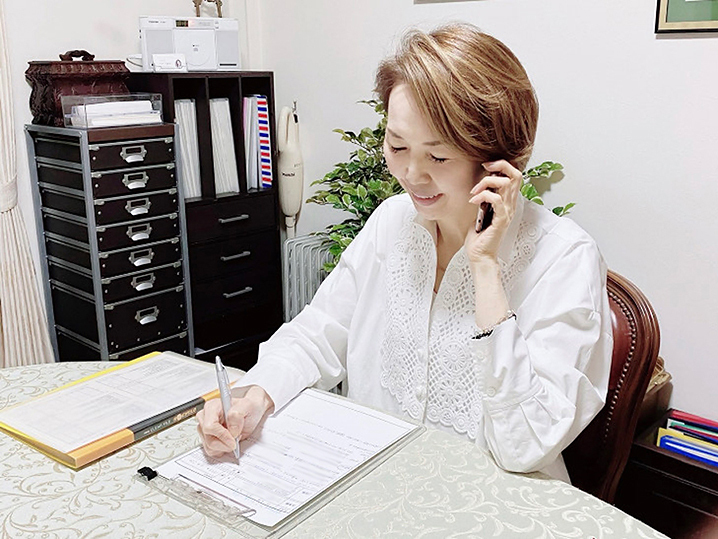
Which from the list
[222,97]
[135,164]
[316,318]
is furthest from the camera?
[222,97]

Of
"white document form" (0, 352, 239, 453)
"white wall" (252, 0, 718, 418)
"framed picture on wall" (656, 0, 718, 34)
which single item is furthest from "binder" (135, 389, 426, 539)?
"framed picture on wall" (656, 0, 718, 34)

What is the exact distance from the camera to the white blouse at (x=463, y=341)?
1.11 m

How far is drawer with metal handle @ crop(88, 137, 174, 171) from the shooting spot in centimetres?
241

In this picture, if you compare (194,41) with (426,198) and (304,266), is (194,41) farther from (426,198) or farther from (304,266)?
(426,198)

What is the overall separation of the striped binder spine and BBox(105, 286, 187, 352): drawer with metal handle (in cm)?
62

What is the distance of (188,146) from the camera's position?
2.80 meters

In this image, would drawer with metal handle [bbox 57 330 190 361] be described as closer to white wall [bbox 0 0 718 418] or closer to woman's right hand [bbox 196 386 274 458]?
white wall [bbox 0 0 718 418]

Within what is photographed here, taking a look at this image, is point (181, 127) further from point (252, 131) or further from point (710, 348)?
point (710, 348)

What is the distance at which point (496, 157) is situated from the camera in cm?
125

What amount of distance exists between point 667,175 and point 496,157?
107cm

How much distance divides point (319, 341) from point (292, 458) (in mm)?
399

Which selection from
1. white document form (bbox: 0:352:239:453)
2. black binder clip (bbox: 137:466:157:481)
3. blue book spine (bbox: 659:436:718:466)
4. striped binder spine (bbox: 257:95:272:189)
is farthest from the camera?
striped binder spine (bbox: 257:95:272:189)

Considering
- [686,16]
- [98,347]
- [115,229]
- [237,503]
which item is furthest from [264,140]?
[237,503]

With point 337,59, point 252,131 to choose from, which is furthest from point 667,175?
point 252,131
